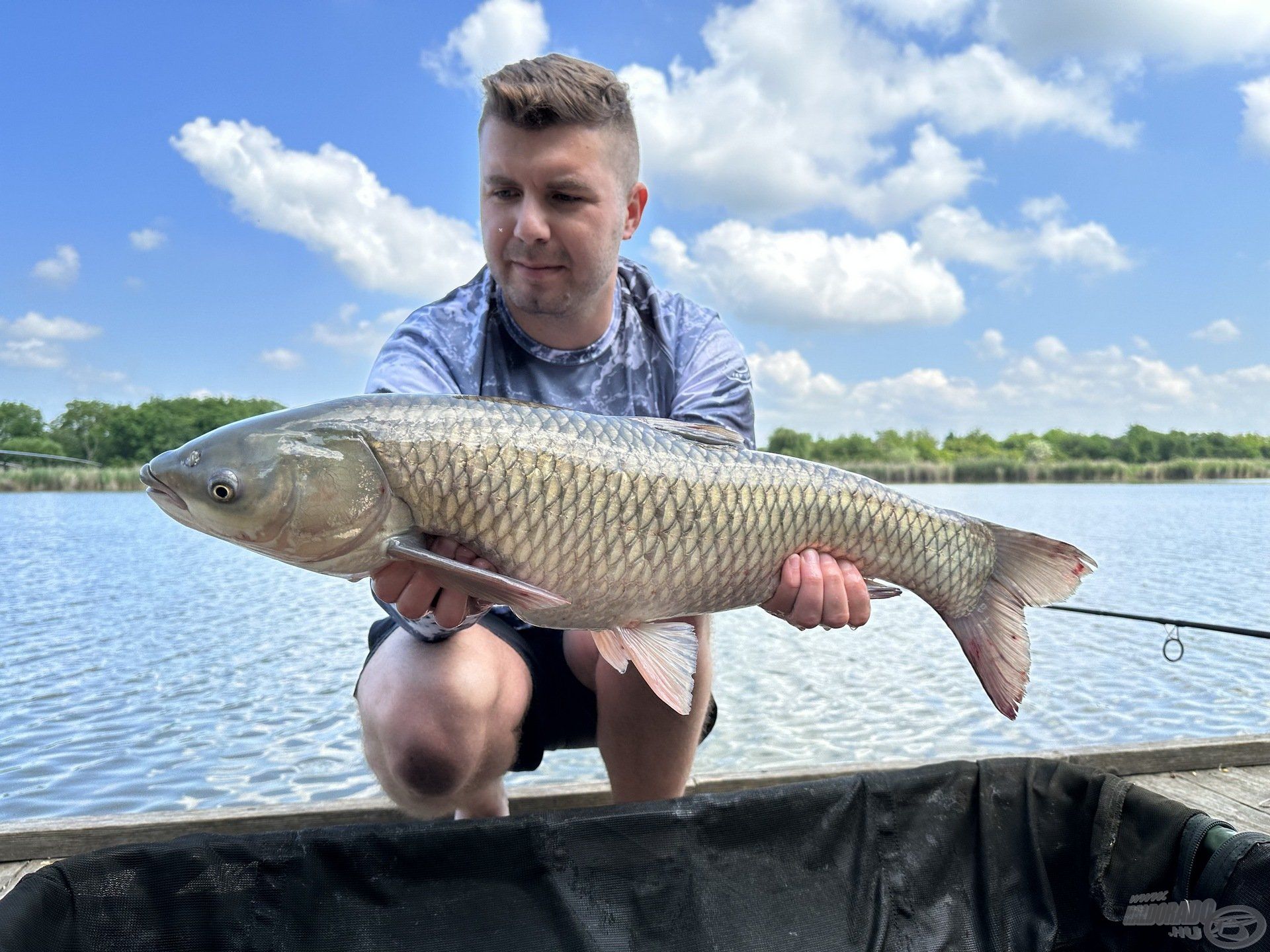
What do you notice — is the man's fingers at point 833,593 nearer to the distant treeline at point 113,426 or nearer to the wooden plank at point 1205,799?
the wooden plank at point 1205,799

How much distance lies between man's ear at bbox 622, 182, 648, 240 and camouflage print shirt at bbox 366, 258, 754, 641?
5.0 inches

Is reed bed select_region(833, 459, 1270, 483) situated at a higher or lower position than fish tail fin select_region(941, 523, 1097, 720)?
higher

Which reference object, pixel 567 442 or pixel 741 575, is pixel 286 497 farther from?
pixel 741 575

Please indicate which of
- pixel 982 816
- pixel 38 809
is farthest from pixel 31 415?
pixel 982 816

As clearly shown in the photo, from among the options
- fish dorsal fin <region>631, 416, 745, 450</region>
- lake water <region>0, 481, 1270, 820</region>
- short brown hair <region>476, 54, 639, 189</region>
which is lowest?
lake water <region>0, 481, 1270, 820</region>

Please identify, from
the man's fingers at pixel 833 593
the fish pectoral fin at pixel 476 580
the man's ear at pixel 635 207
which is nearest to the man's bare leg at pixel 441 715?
the fish pectoral fin at pixel 476 580

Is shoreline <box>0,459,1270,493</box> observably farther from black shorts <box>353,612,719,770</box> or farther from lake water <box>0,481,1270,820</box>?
black shorts <box>353,612,719,770</box>

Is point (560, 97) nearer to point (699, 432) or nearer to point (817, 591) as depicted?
point (699, 432)

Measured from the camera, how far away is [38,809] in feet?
8.63

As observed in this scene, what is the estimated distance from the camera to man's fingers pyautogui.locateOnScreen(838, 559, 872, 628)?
1408 mm

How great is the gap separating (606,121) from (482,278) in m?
0.41

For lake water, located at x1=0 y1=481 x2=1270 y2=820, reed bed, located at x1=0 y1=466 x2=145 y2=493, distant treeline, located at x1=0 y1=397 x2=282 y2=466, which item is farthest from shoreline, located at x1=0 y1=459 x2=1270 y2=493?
lake water, located at x1=0 y1=481 x2=1270 y2=820

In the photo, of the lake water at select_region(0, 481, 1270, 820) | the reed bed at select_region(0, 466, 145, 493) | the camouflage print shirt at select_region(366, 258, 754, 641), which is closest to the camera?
the camouflage print shirt at select_region(366, 258, 754, 641)

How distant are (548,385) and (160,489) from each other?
0.79 metres
